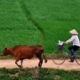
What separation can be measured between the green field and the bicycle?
891mm

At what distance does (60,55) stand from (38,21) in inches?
236

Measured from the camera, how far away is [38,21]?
2295cm

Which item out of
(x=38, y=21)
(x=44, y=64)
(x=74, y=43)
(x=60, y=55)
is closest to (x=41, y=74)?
(x=44, y=64)

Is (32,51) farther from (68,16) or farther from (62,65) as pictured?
(68,16)

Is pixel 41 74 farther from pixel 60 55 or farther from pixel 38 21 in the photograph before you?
pixel 38 21

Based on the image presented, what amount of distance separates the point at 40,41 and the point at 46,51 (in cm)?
138

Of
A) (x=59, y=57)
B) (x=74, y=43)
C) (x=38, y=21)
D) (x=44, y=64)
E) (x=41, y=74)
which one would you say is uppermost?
(x=38, y=21)

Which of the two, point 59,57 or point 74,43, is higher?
point 74,43

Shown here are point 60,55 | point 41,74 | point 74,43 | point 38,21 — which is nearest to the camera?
point 41,74

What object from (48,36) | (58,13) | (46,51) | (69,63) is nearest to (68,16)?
(58,13)

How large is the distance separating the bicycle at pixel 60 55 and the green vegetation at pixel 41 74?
1.29 m

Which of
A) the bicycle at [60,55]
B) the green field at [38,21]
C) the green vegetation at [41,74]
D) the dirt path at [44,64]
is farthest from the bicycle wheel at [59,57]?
the green vegetation at [41,74]

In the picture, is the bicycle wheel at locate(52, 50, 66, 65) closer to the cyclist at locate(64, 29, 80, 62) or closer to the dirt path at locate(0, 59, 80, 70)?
the dirt path at locate(0, 59, 80, 70)

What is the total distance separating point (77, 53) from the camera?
16891 mm
